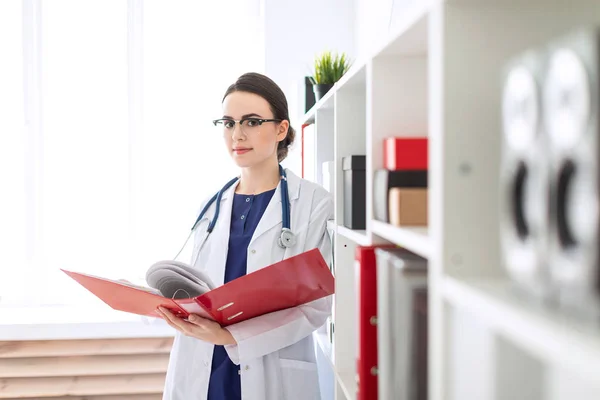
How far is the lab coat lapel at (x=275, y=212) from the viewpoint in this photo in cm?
173

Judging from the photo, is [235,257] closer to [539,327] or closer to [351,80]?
[351,80]

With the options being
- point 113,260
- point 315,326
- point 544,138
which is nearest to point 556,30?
point 544,138

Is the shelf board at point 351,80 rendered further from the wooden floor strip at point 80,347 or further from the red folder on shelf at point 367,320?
the wooden floor strip at point 80,347

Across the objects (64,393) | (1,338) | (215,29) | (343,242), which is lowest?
(64,393)

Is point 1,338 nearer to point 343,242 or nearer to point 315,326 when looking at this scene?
point 315,326

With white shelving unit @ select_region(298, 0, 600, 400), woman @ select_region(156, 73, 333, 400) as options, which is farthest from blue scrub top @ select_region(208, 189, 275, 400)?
white shelving unit @ select_region(298, 0, 600, 400)

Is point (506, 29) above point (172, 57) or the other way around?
the other way around

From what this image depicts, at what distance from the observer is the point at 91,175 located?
3354 mm

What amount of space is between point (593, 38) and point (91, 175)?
10.8ft

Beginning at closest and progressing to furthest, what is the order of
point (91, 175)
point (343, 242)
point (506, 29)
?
point (506, 29)
point (343, 242)
point (91, 175)

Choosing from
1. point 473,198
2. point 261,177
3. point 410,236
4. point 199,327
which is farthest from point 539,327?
point 261,177

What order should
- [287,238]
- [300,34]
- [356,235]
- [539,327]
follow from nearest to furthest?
1. [539,327]
2. [356,235]
3. [287,238]
4. [300,34]

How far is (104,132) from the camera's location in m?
3.37

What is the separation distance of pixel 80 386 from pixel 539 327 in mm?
2988
